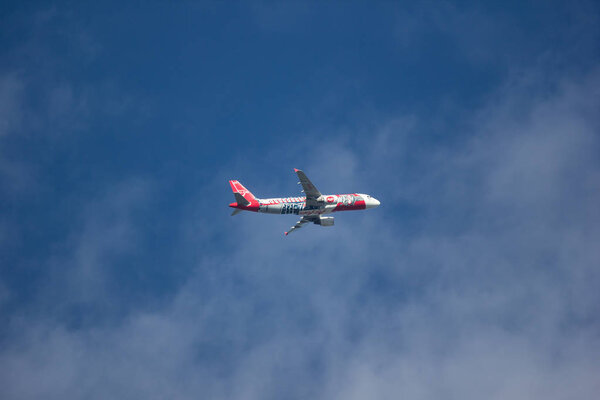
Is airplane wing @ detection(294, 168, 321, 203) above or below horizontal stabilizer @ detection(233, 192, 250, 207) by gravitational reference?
above

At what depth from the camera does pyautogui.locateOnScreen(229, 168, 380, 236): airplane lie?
114 m

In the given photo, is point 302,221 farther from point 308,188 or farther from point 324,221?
point 308,188

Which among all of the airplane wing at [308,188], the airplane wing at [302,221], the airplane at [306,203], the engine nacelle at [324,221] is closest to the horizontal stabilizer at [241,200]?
the airplane at [306,203]

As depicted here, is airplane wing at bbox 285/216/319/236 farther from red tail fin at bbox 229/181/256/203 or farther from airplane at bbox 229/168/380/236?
red tail fin at bbox 229/181/256/203

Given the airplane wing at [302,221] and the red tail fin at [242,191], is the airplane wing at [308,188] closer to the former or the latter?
the airplane wing at [302,221]

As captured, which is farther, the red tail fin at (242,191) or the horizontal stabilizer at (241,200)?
the red tail fin at (242,191)

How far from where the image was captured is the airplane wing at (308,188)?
111 metres

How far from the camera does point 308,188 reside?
113625 millimetres

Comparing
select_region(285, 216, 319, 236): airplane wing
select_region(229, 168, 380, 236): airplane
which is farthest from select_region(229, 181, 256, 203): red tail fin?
select_region(285, 216, 319, 236): airplane wing

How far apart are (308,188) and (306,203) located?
11.5 ft

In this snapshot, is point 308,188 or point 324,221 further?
point 324,221

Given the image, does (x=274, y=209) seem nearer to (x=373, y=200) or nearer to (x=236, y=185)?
(x=236, y=185)

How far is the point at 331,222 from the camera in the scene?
12325 centimetres

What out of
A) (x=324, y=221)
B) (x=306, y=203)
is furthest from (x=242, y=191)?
(x=324, y=221)
